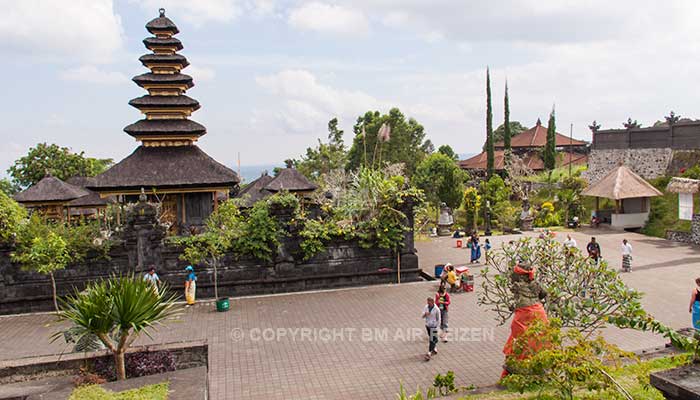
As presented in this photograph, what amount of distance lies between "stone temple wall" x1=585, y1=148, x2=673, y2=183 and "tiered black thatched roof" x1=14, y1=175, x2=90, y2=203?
2990cm

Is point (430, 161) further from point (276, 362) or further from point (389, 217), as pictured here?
point (276, 362)

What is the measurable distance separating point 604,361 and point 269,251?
Answer: 10403 millimetres

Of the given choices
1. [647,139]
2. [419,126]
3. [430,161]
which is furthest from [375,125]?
[647,139]

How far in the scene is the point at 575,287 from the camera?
29.1ft

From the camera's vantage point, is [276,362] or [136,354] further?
[276,362]

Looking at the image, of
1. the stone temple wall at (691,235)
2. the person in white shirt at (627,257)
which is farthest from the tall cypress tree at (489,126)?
the person in white shirt at (627,257)

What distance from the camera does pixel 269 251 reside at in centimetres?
1659

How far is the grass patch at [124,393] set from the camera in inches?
272

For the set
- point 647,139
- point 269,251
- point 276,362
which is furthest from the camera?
point 647,139

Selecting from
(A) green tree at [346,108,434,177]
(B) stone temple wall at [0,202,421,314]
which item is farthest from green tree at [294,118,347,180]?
(B) stone temple wall at [0,202,421,314]

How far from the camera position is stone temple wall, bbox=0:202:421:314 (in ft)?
49.7

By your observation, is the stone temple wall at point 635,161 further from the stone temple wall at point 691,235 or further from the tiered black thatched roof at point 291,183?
the tiered black thatched roof at point 291,183

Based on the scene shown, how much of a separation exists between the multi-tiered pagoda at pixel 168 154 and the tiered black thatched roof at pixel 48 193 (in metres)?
4.61

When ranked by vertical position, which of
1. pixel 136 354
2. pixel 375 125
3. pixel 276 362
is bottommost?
pixel 276 362
